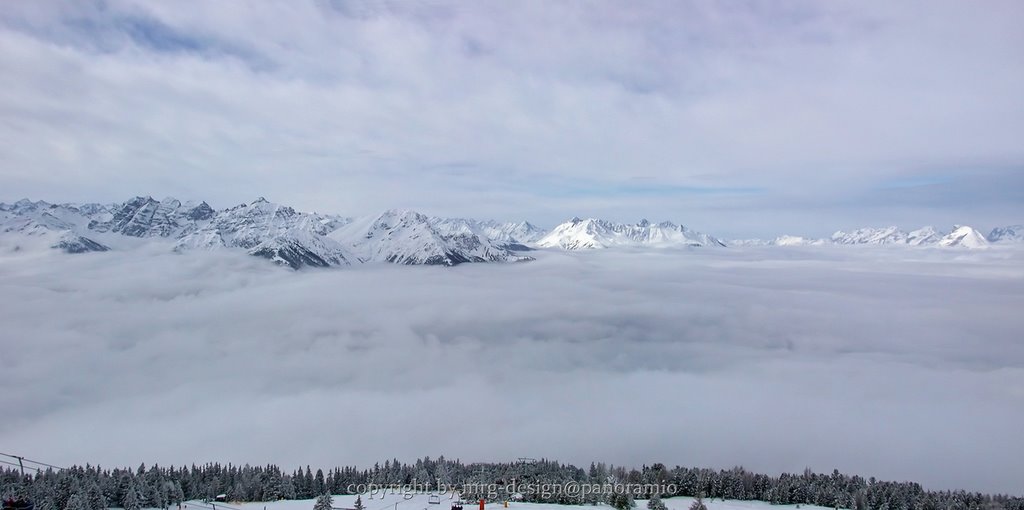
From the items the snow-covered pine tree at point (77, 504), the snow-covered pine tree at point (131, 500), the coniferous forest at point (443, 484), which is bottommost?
the coniferous forest at point (443, 484)

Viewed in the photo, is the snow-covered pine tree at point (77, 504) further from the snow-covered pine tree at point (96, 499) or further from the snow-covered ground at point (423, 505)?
the snow-covered ground at point (423, 505)

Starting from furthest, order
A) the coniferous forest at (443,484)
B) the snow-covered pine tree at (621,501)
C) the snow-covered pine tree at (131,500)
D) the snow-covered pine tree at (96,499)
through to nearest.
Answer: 1. the snow-covered pine tree at (621,501)
2. the coniferous forest at (443,484)
3. the snow-covered pine tree at (131,500)
4. the snow-covered pine tree at (96,499)

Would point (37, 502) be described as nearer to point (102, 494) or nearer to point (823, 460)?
point (102, 494)

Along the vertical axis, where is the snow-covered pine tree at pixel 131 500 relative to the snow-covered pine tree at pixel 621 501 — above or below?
above

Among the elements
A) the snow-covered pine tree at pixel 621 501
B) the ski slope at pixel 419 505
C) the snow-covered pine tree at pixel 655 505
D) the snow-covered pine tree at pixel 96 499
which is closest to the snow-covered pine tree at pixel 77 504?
the snow-covered pine tree at pixel 96 499

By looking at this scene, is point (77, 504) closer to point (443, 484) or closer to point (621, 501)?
point (443, 484)

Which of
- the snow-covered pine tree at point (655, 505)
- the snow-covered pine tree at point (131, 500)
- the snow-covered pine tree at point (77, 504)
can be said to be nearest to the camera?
the snow-covered pine tree at point (77, 504)

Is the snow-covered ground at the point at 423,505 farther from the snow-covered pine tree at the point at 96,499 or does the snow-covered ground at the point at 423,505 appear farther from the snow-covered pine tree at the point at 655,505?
the snow-covered pine tree at the point at 96,499

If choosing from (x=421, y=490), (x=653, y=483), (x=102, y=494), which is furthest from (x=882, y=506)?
(x=102, y=494)

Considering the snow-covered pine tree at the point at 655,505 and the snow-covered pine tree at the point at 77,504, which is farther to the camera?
the snow-covered pine tree at the point at 655,505

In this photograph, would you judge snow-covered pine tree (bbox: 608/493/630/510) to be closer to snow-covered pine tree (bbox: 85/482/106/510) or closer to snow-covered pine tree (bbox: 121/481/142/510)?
snow-covered pine tree (bbox: 121/481/142/510)
